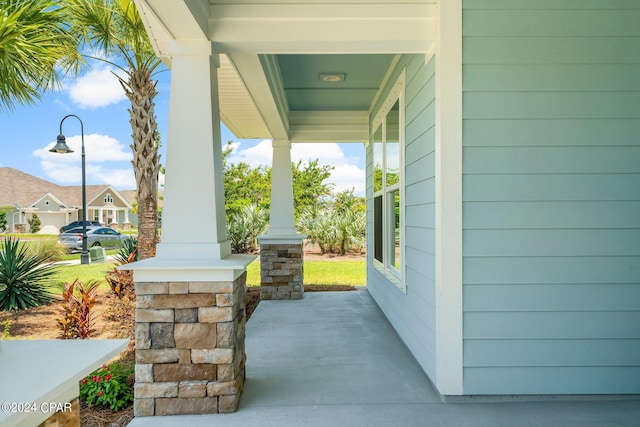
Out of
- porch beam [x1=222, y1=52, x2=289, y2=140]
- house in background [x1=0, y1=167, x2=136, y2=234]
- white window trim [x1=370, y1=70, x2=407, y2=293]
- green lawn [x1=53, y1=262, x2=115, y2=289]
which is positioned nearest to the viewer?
porch beam [x1=222, y1=52, x2=289, y2=140]

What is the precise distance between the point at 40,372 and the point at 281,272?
213 inches

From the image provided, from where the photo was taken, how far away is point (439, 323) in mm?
2662

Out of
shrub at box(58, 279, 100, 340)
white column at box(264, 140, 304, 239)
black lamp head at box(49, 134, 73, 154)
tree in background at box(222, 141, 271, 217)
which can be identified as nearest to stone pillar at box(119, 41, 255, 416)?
shrub at box(58, 279, 100, 340)

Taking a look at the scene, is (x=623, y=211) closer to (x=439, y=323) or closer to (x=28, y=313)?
(x=439, y=323)

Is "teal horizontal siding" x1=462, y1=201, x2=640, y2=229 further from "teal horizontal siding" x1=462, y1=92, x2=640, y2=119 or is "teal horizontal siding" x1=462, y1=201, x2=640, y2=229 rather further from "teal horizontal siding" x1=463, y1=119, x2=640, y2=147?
"teal horizontal siding" x1=462, y1=92, x2=640, y2=119

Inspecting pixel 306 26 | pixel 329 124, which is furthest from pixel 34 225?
A: pixel 306 26

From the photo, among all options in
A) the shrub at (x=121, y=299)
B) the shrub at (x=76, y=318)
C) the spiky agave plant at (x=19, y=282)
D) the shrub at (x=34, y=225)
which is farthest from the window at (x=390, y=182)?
the shrub at (x=34, y=225)

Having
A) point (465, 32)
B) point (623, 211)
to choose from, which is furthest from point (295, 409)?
point (465, 32)

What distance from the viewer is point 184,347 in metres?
2.47

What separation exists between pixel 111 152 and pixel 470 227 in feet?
207

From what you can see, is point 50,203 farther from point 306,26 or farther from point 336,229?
point 306,26

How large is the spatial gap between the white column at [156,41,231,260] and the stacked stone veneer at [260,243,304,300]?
3.65 meters

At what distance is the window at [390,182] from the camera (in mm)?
4074

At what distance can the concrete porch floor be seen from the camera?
7.90ft
